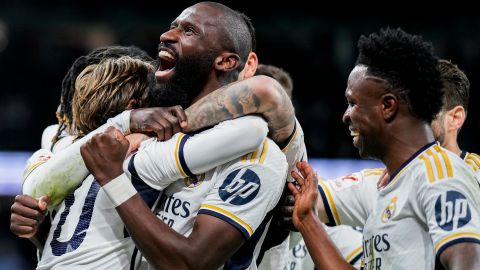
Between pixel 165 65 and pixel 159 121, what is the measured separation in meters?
0.35

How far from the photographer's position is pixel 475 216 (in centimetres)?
238

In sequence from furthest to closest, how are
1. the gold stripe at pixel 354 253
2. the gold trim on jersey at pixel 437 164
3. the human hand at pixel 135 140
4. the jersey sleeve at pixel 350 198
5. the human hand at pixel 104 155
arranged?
the gold stripe at pixel 354 253 < the jersey sleeve at pixel 350 198 < the human hand at pixel 135 140 < the human hand at pixel 104 155 < the gold trim on jersey at pixel 437 164

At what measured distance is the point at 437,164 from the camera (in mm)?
2506

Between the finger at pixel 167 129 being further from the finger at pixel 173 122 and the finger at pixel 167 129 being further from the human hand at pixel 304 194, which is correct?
the human hand at pixel 304 194

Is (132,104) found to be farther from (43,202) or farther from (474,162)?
(474,162)

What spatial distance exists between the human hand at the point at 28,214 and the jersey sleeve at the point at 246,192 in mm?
611

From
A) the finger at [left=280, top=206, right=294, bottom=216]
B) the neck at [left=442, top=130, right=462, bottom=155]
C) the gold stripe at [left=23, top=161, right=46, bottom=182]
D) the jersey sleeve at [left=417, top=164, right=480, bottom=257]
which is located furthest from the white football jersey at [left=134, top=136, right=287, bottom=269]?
the neck at [left=442, top=130, right=462, bottom=155]

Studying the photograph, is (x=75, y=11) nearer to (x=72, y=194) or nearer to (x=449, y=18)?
(x=449, y=18)

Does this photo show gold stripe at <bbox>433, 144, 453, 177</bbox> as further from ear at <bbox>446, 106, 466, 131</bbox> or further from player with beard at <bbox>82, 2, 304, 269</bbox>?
ear at <bbox>446, 106, 466, 131</bbox>

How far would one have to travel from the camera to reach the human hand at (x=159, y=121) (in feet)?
9.37

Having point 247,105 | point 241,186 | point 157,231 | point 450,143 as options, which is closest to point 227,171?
point 241,186

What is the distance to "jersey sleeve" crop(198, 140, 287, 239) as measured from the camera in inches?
108

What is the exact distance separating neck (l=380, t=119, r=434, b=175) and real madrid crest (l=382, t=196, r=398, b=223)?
0.45 ft

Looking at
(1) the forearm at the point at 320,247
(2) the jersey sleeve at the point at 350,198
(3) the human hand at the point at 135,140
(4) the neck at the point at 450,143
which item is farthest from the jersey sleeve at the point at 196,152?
(4) the neck at the point at 450,143
